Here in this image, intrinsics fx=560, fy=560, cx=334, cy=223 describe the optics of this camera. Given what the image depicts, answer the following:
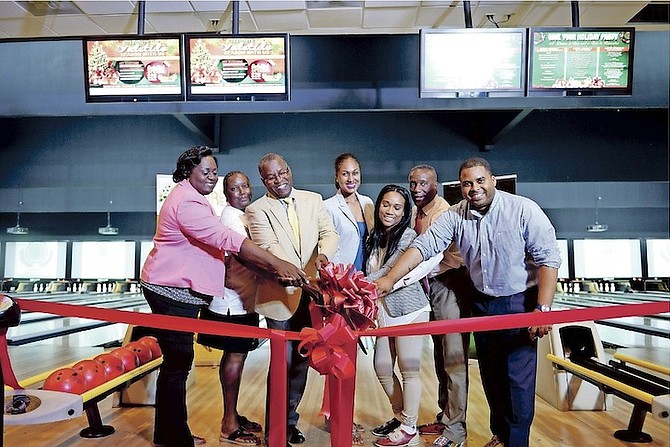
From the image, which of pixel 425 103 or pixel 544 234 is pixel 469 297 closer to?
pixel 544 234

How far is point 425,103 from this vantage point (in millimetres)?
4062

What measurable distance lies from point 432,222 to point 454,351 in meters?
0.60

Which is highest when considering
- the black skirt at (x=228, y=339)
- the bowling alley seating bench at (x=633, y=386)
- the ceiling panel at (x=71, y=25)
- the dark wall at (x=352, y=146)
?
the ceiling panel at (x=71, y=25)

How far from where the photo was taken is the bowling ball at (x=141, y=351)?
325 centimetres

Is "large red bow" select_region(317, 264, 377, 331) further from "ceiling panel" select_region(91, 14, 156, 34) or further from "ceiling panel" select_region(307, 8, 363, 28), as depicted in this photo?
"ceiling panel" select_region(91, 14, 156, 34)

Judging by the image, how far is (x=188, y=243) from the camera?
7.93ft

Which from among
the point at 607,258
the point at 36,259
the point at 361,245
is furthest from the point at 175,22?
the point at 607,258

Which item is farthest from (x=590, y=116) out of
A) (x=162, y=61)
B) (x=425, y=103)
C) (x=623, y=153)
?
(x=162, y=61)

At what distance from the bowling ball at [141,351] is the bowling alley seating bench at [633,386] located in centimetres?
247

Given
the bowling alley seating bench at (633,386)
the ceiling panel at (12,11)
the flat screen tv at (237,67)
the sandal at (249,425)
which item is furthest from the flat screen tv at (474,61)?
the ceiling panel at (12,11)

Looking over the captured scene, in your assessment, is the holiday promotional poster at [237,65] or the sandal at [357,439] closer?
the sandal at [357,439]

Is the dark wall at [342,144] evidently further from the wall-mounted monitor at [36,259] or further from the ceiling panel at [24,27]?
the wall-mounted monitor at [36,259]

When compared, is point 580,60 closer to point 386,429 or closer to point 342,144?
point 342,144

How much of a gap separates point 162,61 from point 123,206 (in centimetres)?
365
